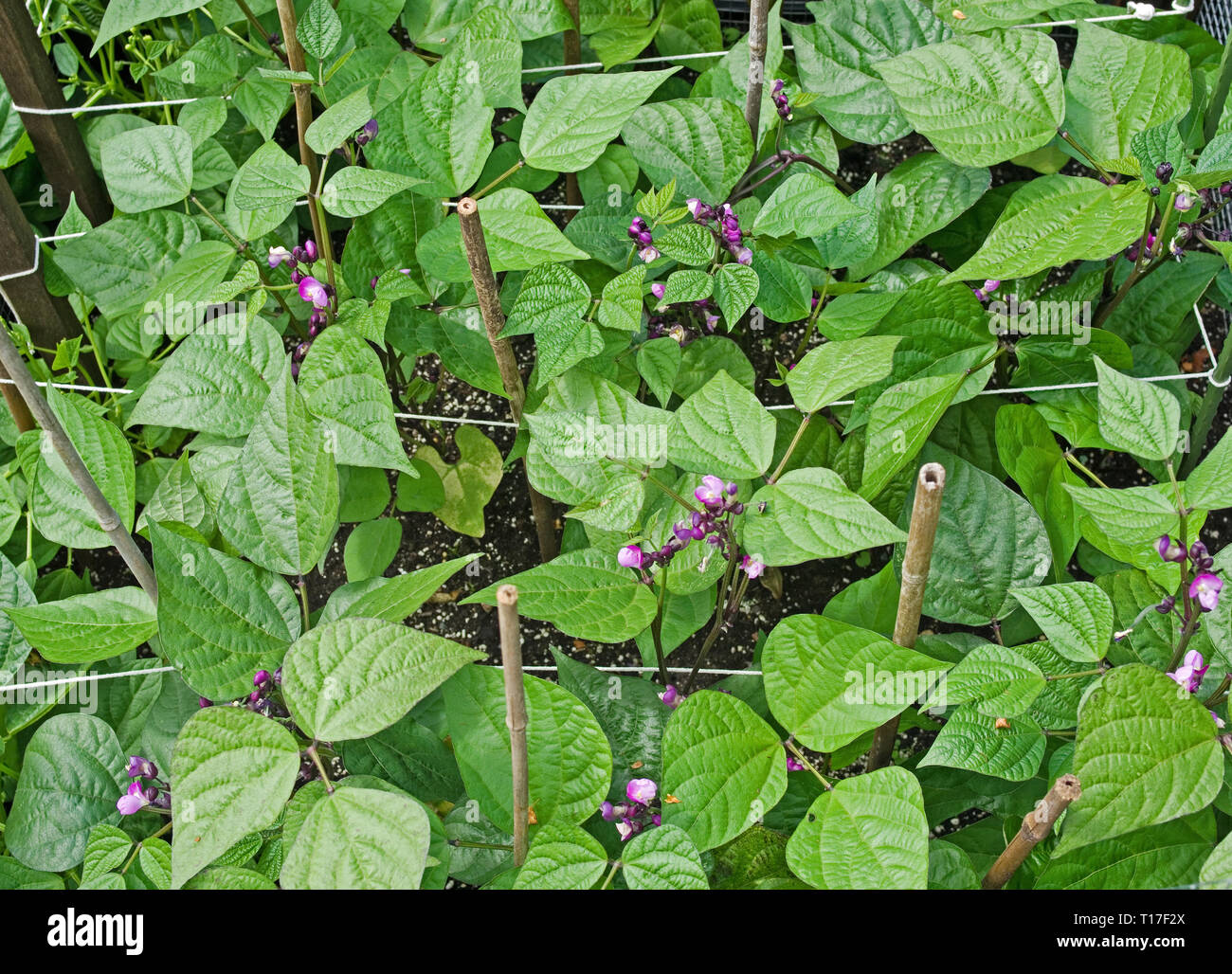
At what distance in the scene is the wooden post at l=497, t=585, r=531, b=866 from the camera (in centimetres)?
67

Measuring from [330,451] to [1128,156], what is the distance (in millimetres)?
891

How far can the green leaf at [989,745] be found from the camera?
930 mm

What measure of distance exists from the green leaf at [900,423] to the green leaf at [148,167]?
941 mm

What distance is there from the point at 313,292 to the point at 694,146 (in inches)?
19.4

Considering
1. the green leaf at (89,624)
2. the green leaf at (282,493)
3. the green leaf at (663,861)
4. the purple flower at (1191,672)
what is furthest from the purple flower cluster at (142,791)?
the purple flower at (1191,672)

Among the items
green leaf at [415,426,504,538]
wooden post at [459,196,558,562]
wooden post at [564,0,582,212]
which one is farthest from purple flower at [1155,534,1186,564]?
wooden post at [564,0,582,212]

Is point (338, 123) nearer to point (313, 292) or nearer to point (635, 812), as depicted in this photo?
point (313, 292)

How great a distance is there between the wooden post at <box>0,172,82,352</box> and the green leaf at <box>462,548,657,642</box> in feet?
3.14

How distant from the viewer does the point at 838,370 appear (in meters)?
1.05

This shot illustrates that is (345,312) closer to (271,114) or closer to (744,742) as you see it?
(271,114)

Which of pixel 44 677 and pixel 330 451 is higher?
pixel 330 451

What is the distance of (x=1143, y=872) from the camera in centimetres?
95

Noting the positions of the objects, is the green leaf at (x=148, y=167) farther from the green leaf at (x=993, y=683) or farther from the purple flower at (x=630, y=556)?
the green leaf at (x=993, y=683)

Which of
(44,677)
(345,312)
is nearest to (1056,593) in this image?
(345,312)
